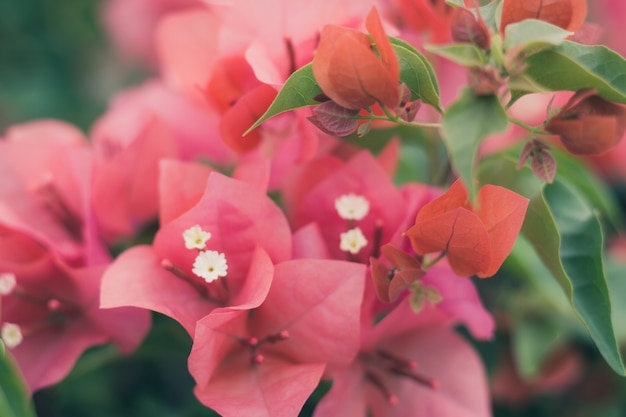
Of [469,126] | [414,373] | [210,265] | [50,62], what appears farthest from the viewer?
[50,62]

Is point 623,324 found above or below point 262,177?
below

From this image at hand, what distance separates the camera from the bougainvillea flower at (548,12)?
528 mm

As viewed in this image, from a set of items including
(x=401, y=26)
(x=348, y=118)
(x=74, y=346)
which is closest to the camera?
(x=348, y=118)

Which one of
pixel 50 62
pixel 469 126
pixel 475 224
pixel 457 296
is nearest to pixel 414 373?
pixel 457 296

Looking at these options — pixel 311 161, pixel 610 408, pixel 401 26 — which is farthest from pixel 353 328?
pixel 610 408

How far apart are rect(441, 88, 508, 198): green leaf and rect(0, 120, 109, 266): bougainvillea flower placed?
392mm

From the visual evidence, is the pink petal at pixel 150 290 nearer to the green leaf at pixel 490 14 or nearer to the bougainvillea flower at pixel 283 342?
the bougainvillea flower at pixel 283 342

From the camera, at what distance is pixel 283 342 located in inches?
24.4

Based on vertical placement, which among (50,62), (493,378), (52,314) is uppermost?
(52,314)

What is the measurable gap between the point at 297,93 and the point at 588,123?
0.68ft

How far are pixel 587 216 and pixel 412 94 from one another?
→ 209mm

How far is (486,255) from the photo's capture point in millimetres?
548

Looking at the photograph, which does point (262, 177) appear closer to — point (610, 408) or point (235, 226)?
point (235, 226)

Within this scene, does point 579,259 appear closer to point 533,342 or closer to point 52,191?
point 533,342
